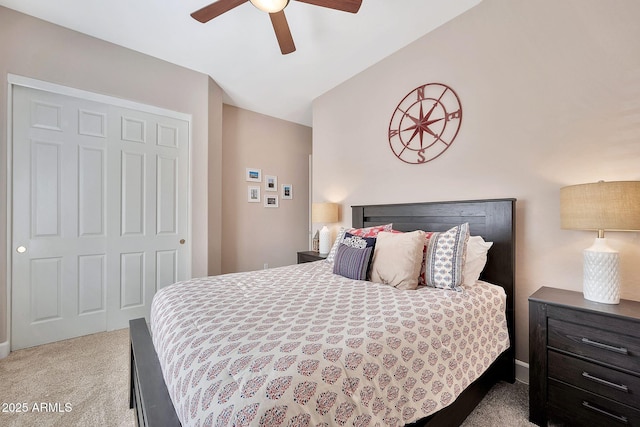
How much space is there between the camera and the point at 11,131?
229 centimetres

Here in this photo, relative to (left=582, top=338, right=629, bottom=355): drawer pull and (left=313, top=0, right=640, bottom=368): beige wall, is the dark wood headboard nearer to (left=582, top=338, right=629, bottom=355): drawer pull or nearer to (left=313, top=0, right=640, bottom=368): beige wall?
(left=313, top=0, right=640, bottom=368): beige wall

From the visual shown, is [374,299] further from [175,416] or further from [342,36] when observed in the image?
[342,36]

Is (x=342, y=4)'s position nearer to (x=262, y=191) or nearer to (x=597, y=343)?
(x=597, y=343)

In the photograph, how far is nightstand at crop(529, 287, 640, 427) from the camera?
4.15 ft

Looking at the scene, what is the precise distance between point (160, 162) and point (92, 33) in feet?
4.36

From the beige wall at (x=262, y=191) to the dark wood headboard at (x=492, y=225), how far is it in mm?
2599

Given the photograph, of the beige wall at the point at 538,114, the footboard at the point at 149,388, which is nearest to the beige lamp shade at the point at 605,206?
the beige wall at the point at 538,114

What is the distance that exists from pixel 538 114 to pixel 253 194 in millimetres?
3595

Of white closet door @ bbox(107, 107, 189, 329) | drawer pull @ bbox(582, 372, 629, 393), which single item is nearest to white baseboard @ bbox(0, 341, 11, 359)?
white closet door @ bbox(107, 107, 189, 329)

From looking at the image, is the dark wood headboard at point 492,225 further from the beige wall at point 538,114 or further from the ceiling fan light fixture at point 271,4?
the ceiling fan light fixture at point 271,4

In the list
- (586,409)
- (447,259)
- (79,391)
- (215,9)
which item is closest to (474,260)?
(447,259)

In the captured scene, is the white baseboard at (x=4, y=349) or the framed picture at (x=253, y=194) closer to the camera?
the white baseboard at (x=4, y=349)

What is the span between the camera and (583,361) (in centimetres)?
138

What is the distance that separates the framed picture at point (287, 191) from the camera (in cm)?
460
